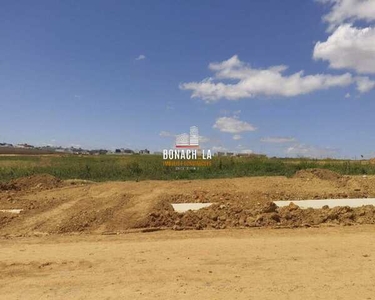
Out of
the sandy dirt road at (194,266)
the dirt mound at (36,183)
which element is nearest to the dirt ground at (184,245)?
the sandy dirt road at (194,266)

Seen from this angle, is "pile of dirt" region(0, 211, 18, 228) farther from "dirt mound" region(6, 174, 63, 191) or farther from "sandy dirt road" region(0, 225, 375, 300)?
"dirt mound" region(6, 174, 63, 191)

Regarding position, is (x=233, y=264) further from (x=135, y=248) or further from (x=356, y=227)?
(x=356, y=227)

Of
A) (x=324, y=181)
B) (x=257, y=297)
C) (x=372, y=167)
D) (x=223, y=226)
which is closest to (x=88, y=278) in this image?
(x=257, y=297)

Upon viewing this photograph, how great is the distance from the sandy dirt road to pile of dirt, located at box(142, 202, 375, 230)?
0.82m

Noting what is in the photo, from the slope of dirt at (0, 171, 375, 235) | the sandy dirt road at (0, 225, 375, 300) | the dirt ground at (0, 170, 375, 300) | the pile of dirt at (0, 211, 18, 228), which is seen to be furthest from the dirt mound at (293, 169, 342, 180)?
the pile of dirt at (0, 211, 18, 228)

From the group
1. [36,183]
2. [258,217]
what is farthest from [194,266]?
[36,183]

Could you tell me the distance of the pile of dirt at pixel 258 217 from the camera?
9992 millimetres

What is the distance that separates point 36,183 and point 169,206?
835 centimetres

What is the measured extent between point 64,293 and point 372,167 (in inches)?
931

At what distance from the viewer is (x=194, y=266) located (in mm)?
6340

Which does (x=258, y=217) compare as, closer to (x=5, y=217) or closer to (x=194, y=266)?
(x=194, y=266)

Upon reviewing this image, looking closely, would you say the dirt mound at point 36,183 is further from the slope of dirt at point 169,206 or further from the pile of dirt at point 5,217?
the pile of dirt at point 5,217

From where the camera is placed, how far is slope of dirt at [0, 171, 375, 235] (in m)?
10.2

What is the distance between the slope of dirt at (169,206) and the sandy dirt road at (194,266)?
38.7 inches
